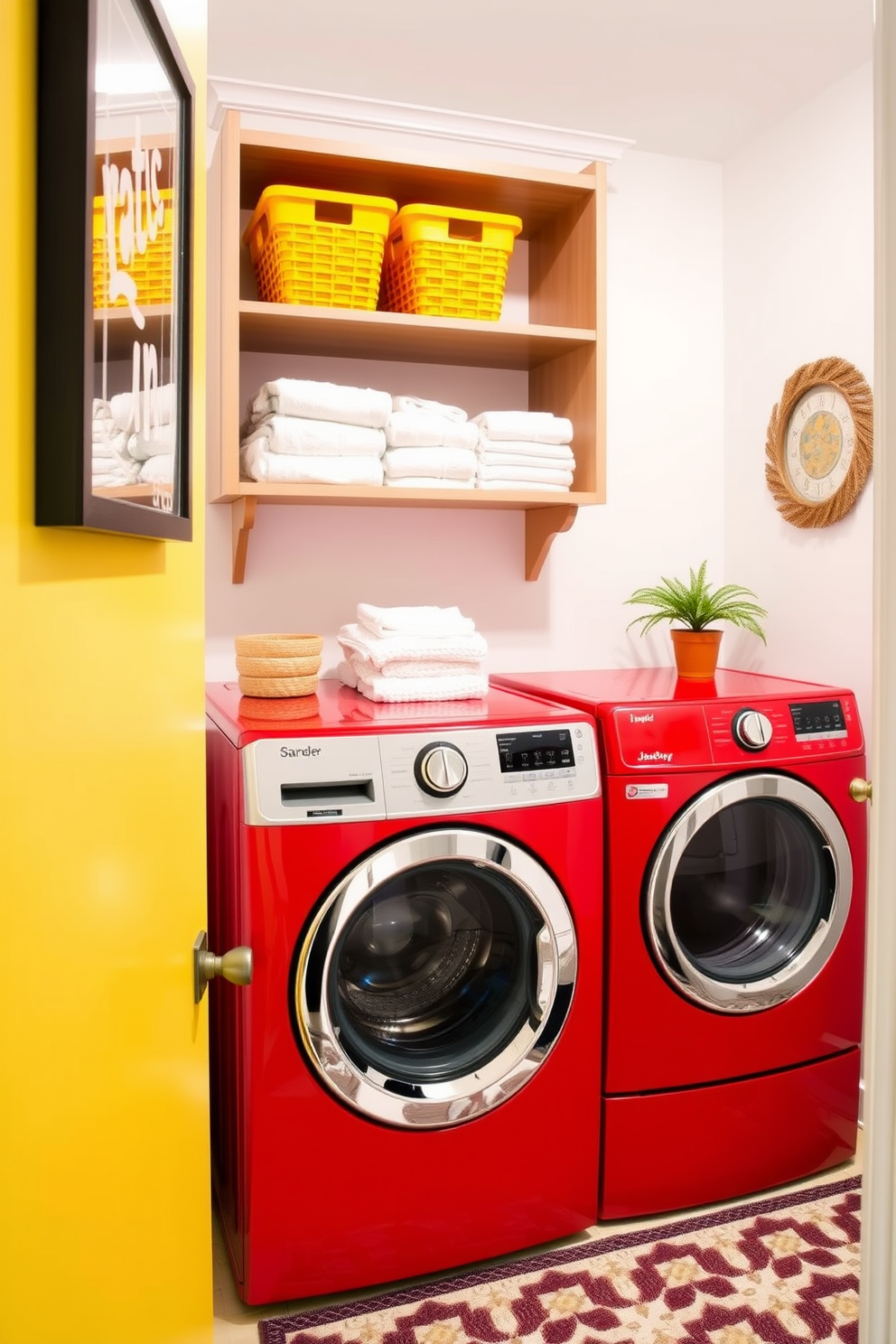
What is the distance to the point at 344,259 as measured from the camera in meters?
2.17

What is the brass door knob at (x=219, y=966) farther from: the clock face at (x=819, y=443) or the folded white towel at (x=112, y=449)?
the clock face at (x=819, y=443)

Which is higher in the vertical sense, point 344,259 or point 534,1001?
point 344,259

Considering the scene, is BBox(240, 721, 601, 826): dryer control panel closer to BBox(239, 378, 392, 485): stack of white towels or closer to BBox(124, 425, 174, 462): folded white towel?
BBox(239, 378, 392, 485): stack of white towels

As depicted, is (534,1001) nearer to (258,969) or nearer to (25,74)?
(258,969)

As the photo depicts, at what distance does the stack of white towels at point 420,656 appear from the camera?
6.87 ft

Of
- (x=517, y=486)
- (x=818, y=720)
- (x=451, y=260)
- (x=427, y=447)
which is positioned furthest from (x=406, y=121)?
(x=818, y=720)

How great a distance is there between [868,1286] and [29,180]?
1677 mm

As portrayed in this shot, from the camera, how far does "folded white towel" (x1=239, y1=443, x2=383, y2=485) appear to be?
211cm

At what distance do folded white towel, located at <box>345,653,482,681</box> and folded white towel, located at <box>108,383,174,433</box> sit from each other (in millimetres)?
1269

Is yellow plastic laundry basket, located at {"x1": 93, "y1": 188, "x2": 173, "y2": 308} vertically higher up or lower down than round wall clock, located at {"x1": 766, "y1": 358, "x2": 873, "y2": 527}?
lower down

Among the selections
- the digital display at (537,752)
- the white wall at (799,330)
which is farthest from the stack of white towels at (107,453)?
the white wall at (799,330)

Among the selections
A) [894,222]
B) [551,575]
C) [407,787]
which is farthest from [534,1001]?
[894,222]

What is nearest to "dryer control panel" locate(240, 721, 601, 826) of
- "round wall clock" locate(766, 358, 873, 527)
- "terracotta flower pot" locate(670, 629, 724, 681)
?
"terracotta flower pot" locate(670, 629, 724, 681)

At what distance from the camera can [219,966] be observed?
105 cm
